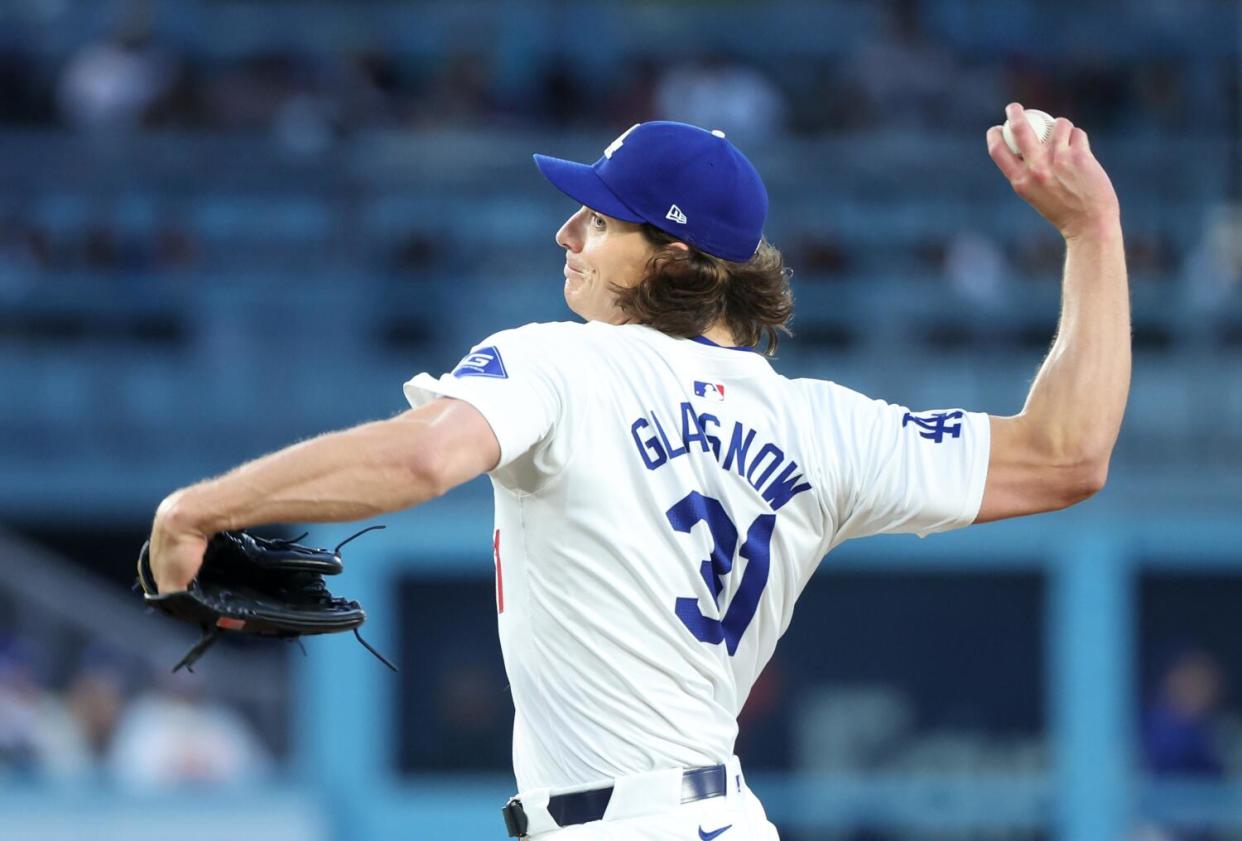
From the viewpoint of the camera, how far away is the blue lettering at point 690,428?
2.92 metres

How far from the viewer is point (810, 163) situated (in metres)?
12.1

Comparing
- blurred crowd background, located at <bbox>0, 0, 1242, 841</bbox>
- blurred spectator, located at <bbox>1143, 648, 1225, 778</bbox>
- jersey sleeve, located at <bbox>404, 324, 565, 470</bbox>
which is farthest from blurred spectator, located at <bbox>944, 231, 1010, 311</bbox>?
jersey sleeve, located at <bbox>404, 324, 565, 470</bbox>

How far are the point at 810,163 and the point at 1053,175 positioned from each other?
29.6ft

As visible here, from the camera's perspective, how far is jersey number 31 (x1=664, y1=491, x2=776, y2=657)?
293 centimetres

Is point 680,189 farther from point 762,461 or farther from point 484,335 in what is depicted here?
point 484,335

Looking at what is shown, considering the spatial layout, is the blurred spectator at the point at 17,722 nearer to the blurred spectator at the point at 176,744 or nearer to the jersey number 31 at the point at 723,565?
the blurred spectator at the point at 176,744

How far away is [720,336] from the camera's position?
313cm

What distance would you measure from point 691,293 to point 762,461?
0.98 ft

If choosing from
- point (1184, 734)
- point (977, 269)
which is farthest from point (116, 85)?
point (1184, 734)

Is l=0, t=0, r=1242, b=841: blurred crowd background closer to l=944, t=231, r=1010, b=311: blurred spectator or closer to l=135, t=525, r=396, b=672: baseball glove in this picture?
l=944, t=231, r=1010, b=311: blurred spectator

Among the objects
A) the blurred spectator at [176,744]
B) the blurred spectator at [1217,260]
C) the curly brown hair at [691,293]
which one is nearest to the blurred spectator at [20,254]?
the blurred spectator at [176,744]

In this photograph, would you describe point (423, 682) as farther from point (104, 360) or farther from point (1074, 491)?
point (1074, 491)

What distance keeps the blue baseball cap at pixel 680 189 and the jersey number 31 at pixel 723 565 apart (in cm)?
43

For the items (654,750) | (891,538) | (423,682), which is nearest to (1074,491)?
(654,750)
